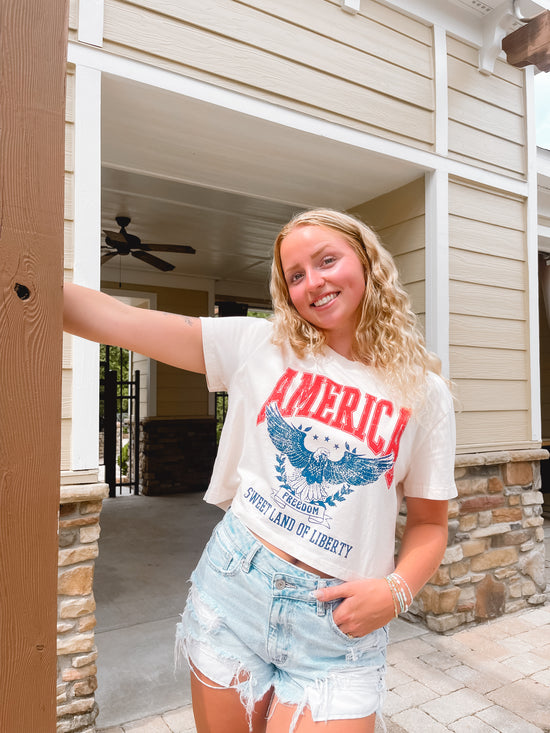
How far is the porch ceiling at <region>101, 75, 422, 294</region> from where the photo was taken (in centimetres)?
235

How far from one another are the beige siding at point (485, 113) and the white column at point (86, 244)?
203 centimetres

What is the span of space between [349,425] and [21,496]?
0.58 meters

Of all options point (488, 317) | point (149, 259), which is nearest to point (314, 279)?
point (488, 317)

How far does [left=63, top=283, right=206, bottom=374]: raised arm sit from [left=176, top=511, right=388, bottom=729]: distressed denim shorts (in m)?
0.37

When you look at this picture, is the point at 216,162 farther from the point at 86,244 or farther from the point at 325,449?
the point at 325,449

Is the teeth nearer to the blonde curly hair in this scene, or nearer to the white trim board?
the blonde curly hair

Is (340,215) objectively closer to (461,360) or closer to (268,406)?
(268,406)

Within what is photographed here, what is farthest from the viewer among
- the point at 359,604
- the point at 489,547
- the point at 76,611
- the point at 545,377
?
the point at 545,377

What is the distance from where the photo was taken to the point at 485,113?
3236 mm

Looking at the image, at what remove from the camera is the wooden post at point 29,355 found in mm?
657

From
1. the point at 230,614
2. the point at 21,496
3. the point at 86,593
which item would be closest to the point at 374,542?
the point at 230,614

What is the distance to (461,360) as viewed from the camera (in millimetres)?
3098

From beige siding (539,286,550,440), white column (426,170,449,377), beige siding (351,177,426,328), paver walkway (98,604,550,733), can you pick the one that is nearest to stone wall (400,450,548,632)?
paver walkway (98,604,550,733)

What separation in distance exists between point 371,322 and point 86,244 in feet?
4.51
